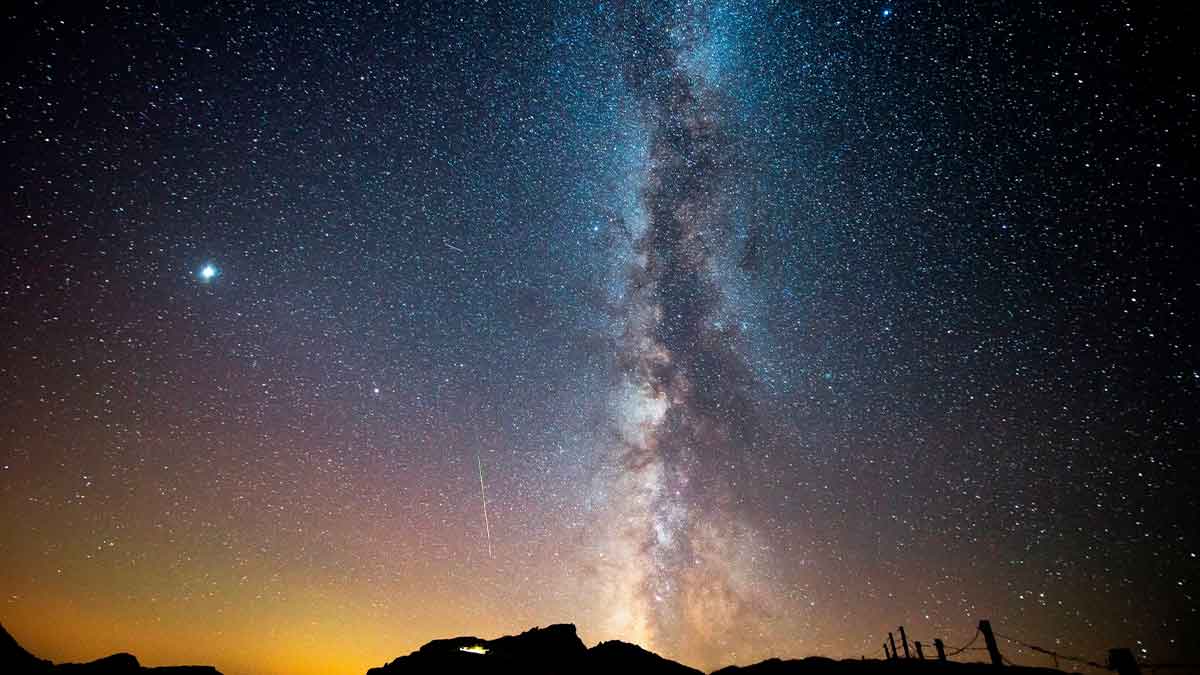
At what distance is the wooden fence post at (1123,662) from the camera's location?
8000 millimetres

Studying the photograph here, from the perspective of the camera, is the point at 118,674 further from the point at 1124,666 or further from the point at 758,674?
the point at 1124,666

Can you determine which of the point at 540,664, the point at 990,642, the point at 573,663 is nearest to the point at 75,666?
the point at 540,664

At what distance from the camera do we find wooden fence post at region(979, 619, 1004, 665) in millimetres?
12047

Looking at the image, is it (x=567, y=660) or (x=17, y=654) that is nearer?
(x=567, y=660)

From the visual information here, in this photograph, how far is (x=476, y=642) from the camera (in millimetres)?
17875

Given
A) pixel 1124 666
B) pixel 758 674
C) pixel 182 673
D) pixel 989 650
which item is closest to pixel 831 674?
pixel 758 674

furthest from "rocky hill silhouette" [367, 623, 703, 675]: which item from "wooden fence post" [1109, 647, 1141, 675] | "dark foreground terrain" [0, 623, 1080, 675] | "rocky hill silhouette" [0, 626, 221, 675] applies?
"wooden fence post" [1109, 647, 1141, 675]

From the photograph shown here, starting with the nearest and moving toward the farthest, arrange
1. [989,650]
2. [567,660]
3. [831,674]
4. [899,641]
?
1. [989,650]
2. [831,674]
3. [567,660]
4. [899,641]

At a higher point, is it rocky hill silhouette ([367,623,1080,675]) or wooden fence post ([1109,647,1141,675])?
wooden fence post ([1109,647,1141,675])

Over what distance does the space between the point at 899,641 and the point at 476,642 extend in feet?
65.7

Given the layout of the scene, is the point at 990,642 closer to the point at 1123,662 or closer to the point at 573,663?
the point at 1123,662

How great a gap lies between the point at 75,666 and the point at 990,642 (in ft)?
94.3

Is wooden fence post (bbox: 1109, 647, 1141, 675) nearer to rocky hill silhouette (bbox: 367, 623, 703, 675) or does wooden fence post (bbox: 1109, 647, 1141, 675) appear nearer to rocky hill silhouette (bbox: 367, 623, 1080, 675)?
rocky hill silhouette (bbox: 367, 623, 1080, 675)

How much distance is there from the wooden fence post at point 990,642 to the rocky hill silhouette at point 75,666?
25.2 metres
